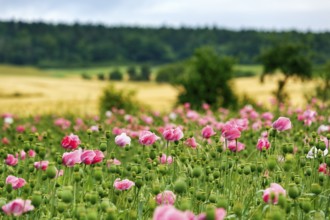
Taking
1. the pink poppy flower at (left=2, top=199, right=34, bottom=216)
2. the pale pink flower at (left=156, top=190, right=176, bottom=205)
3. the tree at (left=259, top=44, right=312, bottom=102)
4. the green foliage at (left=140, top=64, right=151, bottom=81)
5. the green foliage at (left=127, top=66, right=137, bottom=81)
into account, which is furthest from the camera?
the green foliage at (left=140, top=64, right=151, bottom=81)

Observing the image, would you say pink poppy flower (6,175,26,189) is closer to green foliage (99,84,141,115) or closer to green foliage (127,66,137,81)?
green foliage (99,84,141,115)

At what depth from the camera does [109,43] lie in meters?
107

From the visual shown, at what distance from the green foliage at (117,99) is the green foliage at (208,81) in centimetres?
316

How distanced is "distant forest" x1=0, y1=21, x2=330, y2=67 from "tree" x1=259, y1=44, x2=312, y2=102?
52.9m

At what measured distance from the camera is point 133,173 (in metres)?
3.62

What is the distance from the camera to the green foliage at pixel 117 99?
20203mm

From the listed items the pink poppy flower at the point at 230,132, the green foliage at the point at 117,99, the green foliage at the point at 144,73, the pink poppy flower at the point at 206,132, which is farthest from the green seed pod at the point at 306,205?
the green foliage at the point at 144,73

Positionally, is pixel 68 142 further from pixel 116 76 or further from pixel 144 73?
pixel 144 73

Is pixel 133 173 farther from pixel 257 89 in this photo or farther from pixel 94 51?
pixel 94 51

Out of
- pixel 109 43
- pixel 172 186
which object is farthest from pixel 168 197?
pixel 109 43

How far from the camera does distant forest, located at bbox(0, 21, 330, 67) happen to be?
9650 centimetres

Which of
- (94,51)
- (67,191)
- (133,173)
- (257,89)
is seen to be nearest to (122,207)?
(133,173)

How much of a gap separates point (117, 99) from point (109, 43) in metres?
87.3

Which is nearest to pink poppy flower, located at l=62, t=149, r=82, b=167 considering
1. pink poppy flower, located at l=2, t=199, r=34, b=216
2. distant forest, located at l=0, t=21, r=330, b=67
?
pink poppy flower, located at l=2, t=199, r=34, b=216
